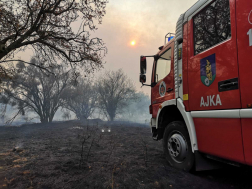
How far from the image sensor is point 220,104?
217 centimetres

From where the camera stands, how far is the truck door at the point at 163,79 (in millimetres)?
3547

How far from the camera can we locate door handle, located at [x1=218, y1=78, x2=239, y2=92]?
6.41 ft

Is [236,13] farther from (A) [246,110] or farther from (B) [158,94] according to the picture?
(B) [158,94]

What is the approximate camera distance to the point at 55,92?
22266 mm

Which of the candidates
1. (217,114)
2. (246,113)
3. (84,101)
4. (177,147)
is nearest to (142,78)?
(177,147)

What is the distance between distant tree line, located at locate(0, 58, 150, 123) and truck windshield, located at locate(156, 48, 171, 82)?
6343mm

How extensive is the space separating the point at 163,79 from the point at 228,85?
1938mm

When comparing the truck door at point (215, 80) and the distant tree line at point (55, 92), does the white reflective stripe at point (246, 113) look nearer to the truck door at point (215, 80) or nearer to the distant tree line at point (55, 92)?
the truck door at point (215, 80)

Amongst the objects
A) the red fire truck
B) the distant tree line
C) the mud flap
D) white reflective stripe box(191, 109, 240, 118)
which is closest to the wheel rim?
the red fire truck

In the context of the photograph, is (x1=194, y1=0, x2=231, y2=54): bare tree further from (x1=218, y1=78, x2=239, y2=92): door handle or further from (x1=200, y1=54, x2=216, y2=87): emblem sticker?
(x1=218, y1=78, x2=239, y2=92): door handle

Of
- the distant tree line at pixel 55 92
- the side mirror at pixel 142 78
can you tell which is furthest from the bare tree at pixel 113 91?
the side mirror at pixel 142 78

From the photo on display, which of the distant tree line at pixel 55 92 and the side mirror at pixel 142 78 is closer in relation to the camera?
the side mirror at pixel 142 78

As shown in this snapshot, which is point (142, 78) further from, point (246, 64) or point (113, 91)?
point (113, 91)

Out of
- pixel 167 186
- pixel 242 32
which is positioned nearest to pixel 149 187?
pixel 167 186
